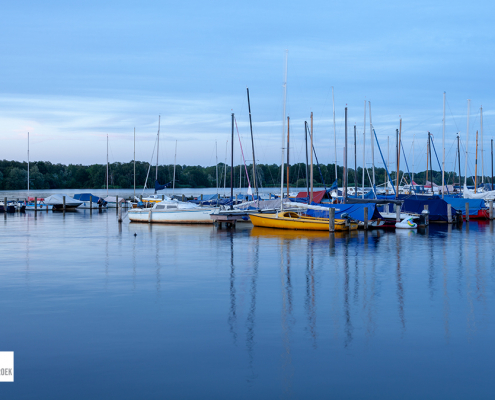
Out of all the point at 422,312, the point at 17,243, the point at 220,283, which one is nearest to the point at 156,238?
the point at 17,243

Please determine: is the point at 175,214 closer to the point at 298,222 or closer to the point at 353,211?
the point at 298,222

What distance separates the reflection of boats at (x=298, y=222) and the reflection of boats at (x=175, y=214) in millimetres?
A: 6147

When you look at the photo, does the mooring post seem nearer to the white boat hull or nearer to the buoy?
the buoy

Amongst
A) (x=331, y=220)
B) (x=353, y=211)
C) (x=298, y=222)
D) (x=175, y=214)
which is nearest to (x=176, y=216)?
(x=175, y=214)

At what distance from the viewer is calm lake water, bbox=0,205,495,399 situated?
9453mm

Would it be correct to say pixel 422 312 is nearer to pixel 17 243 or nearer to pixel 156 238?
pixel 156 238

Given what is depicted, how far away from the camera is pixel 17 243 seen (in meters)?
32.4

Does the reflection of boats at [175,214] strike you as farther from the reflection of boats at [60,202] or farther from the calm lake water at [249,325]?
the reflection of boats at [60,202]

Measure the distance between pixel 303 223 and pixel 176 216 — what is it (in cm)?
1324

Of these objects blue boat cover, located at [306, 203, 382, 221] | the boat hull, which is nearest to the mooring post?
the boat hull

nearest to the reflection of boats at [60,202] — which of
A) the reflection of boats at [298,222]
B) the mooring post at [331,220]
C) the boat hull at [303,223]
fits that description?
the reflection of boats at [298,222]

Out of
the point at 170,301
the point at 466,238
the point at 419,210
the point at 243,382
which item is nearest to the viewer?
the point at 243,382

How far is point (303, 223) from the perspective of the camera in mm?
38750

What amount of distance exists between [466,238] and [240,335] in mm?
26627
